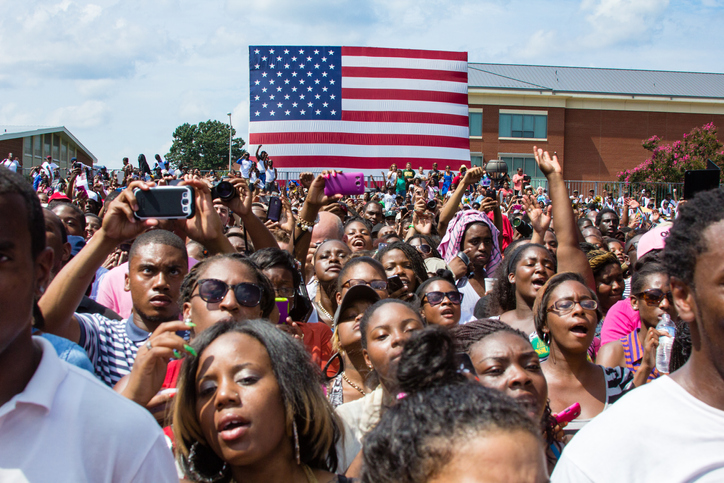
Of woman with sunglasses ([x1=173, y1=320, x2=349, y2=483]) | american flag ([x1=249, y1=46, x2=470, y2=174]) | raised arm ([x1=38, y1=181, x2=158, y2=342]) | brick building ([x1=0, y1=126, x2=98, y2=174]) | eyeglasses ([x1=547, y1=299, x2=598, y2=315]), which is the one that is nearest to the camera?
woman with sunglasses ([x1=173, y1=320, x2=349, y2=483])

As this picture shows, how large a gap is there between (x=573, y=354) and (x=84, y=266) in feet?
7.92

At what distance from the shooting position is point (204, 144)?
96.3 metres

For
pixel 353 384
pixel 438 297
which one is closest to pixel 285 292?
pixel 353 384

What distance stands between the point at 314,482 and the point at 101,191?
12888mm

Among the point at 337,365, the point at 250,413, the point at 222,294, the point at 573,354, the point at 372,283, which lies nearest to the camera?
the point at 250,413

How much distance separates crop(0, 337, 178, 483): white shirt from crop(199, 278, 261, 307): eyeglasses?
1508 millimetres

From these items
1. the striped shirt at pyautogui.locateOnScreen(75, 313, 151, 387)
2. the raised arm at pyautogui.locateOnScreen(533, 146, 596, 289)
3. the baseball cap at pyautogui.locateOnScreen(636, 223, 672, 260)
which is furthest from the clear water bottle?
the striped shirt at pyautogui.locateOnScreen(75, 313, 151, 387)

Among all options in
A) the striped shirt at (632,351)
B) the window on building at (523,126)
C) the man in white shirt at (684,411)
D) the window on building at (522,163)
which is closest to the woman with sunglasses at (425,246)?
the striped shirt at (632,351)

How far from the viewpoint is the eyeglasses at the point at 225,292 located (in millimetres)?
2906

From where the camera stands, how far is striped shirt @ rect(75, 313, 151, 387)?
→ 2828 mm

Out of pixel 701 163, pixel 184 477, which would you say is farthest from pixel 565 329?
pixel 701 163

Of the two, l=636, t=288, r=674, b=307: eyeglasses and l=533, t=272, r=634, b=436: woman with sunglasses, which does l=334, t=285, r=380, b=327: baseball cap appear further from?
l=636, t=288, r=674, b=307: eyeglasses

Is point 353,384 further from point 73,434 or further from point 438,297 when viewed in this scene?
point 73,434

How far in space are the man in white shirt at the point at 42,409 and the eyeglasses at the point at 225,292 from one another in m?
1.51
